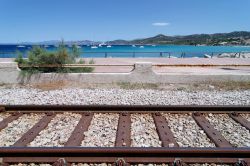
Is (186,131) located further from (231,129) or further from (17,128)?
(17,128)

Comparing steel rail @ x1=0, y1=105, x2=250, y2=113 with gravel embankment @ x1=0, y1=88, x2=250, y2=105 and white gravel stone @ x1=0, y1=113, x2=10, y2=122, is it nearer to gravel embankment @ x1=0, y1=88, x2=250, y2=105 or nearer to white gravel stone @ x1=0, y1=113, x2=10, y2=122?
white gravel stone @ x1=0, y1=113, x2=10, y2=122

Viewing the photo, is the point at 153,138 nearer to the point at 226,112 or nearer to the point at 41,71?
the point at 226,112

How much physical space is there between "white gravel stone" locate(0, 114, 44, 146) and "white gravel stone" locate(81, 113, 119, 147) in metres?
1.27

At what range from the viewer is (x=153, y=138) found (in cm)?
493

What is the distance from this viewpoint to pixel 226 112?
21.3 feet

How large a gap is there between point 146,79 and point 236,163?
7665 mm

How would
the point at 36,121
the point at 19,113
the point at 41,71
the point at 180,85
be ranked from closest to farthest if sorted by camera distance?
the point at 36,121, the point at 19,113, the point at 180,85, the point at 41,71

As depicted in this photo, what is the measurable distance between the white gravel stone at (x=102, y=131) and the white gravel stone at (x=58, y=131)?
1.28ft

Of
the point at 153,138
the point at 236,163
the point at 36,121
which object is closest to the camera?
the point at 236,163

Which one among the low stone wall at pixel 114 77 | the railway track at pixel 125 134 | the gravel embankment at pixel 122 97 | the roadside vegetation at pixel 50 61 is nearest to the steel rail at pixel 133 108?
the railway track at pixel 125 134

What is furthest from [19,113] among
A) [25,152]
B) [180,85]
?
[180,85]

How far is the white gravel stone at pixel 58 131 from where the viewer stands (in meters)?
4.75

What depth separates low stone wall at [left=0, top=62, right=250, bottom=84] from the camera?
11234 millimetres

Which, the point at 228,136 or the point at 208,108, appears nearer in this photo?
the point at 228,136
